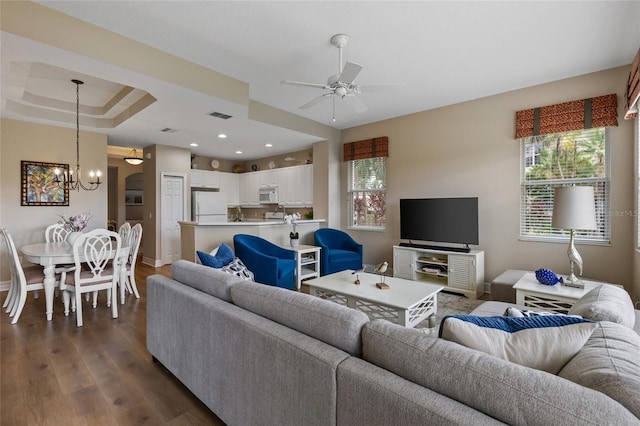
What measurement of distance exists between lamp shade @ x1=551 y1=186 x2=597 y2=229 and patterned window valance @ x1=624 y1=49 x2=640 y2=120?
0.97 m

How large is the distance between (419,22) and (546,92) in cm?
241

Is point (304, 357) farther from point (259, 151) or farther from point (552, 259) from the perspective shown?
point (259, 151)

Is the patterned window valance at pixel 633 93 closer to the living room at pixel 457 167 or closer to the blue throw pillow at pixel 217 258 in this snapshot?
the living room at pixel 457 167

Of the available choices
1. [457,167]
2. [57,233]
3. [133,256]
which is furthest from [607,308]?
[57,233]

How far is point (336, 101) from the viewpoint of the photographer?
4.47 m

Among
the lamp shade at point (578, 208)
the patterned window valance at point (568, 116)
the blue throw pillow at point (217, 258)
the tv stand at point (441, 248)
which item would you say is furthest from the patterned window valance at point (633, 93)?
the blue throw pillow at point (217, 258)

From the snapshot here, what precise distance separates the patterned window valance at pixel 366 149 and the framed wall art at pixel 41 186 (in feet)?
15.8

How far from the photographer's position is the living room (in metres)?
3.42

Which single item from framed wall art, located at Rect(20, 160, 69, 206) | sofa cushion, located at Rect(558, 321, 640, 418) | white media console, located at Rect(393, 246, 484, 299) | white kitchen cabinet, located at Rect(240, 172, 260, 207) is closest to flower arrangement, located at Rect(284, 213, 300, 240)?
white media console, located at Rect(393, 246, 484, 299)

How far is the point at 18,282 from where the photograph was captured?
3334mm

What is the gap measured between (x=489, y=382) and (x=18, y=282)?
4.54 metres

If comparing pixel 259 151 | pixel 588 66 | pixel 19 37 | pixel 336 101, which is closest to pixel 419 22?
pixel 336 101

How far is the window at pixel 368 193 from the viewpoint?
559cm

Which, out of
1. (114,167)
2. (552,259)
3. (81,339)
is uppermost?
(114,167)
